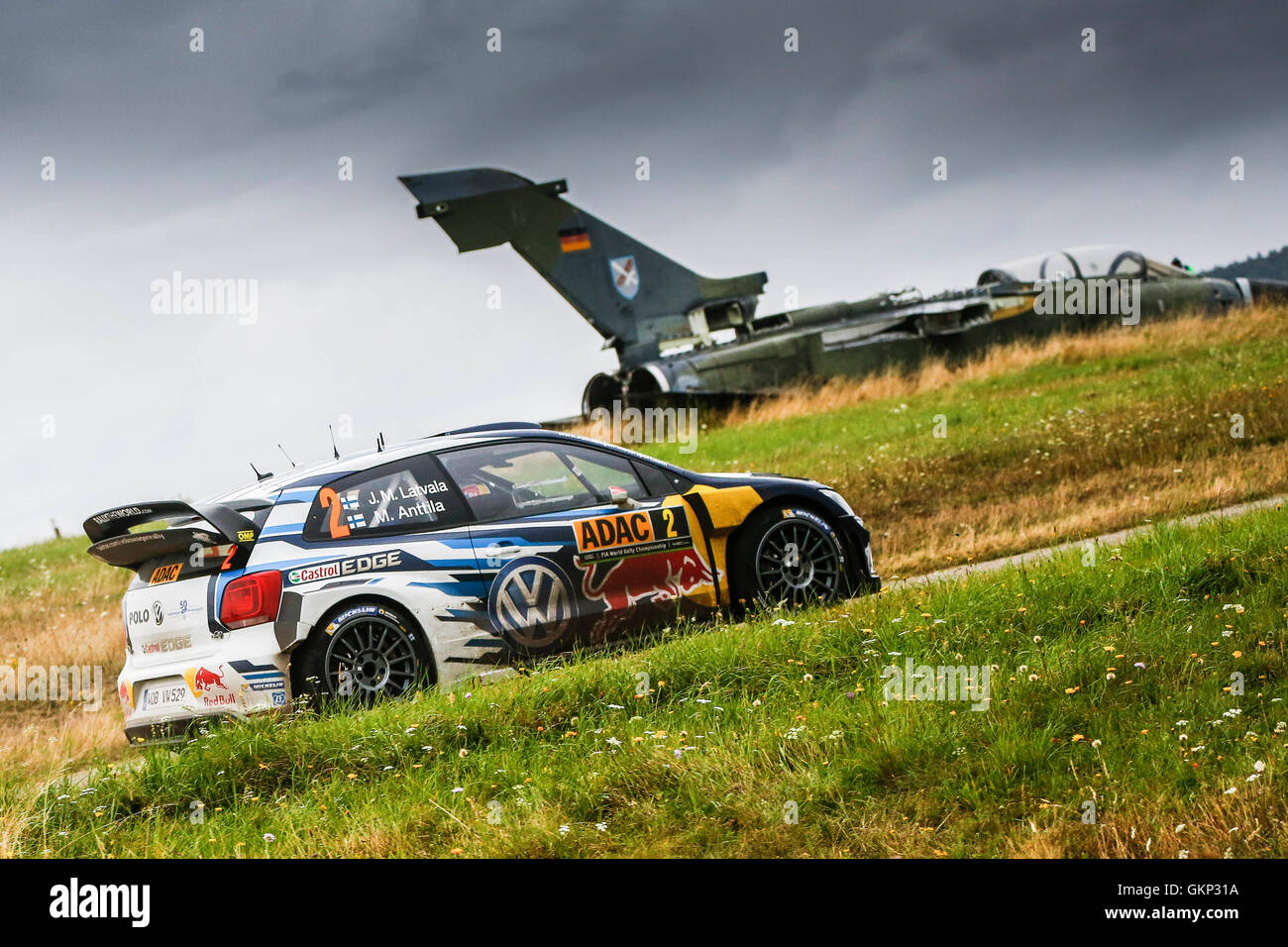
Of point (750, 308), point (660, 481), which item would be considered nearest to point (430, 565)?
point (660, 481)

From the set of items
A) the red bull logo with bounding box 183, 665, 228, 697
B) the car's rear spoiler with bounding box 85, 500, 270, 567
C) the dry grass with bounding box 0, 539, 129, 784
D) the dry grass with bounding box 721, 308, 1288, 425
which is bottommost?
the dry grass with bounding box 0, 539, 129, 784

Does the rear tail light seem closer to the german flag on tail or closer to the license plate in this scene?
the license plate

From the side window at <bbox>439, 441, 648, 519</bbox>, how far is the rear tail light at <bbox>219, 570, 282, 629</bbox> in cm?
134

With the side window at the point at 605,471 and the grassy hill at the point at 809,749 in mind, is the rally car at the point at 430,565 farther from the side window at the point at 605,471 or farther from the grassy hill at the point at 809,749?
the grassy hill at the point at 809,749

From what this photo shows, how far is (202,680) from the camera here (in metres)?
7.30

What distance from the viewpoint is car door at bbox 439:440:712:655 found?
26.1 feet

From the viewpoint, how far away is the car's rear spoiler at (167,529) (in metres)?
7.43

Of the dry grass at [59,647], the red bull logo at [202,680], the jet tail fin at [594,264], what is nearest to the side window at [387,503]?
the red bull logo at [202,680]

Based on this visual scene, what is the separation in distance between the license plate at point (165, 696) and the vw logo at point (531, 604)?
70.1 inches

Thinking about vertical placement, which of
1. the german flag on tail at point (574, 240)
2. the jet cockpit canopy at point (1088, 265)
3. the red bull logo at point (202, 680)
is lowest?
the red bull logo at point (202, 680)

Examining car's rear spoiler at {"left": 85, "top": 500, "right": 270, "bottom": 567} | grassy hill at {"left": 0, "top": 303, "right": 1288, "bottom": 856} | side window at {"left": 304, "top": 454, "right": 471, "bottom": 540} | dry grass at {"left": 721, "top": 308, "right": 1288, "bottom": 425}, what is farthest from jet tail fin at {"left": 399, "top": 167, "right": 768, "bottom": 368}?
car's rear spoiler at {"left": 85, "top": 500, "right": 270, "bottom": 567}

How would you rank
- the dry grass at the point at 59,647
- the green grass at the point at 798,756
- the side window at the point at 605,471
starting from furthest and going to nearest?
the dry grass at the point at 59,647
the side window at the point at 605,471
the green grass at the point at 798,756
